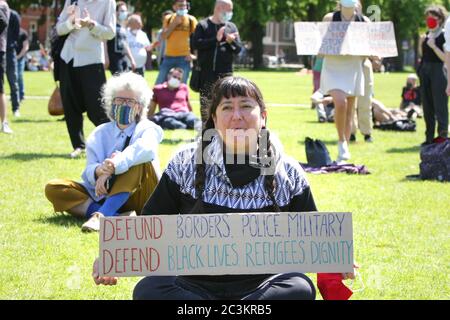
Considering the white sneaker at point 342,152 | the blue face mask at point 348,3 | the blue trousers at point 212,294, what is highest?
the blue trousers at point 212,294

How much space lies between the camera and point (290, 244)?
378cm

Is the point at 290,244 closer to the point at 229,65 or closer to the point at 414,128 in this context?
the point at 229,65

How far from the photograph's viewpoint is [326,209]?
7.41m

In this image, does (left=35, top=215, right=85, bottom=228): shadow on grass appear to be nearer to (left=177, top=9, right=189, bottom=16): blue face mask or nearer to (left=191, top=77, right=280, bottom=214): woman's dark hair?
(left=191, top=77, right=280, bottom=214): woman's dark hair

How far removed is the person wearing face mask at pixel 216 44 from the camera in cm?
1202

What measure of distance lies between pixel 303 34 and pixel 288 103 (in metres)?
12.3

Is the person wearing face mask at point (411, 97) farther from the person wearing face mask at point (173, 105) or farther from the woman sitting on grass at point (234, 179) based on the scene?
the woman sitting on grass at point (234, 179)

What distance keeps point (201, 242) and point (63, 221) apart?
10.8 ft

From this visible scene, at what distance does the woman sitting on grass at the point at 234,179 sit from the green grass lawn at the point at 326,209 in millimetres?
969

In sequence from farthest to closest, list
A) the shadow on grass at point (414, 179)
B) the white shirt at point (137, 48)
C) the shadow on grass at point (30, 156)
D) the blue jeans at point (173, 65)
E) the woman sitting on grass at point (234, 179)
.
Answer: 1. the white shirt at point (137, 48)
2. the blue jeans at point (173, 65)
3. the shadow on grass at point (30, 156)
4. the shadow on grass at point (414, 179)
5. the woman sitting on grass at point (234, 179)

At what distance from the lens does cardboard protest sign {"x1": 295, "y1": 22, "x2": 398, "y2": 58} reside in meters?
10.5

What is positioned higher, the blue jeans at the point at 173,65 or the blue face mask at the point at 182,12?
the blue face mask at the point at 182,12

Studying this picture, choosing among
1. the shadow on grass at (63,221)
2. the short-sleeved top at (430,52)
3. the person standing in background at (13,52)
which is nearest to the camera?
the shadow on grass at (63,221)

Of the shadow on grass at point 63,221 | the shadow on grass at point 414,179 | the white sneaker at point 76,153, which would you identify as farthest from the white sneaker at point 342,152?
the shadow on grass at point 63,221
